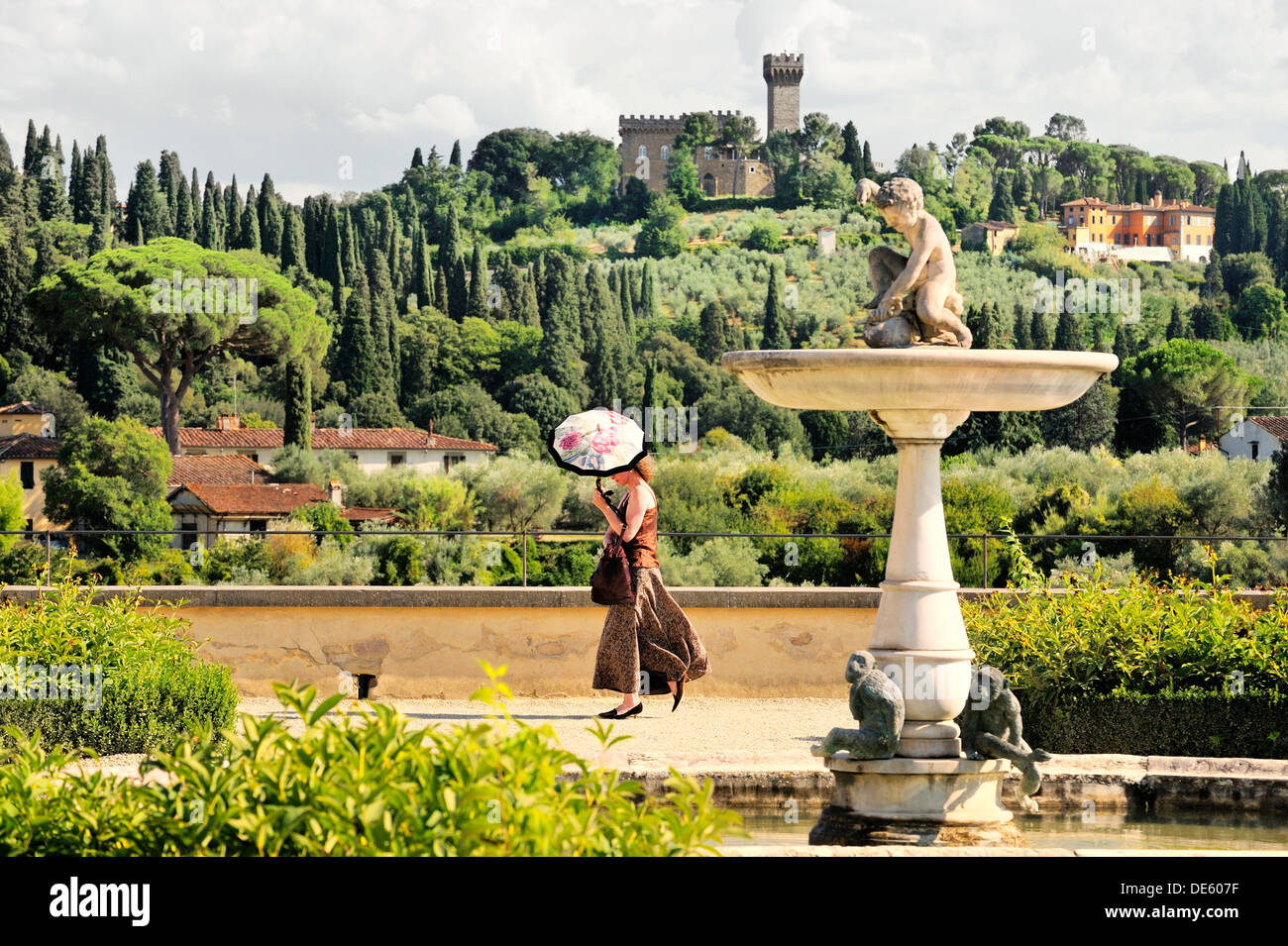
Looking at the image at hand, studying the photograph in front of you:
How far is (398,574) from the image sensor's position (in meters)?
32.0

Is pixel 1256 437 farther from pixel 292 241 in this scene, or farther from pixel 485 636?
pixel 485 636

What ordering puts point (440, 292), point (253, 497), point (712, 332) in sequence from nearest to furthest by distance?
point (253, 497)
point (440, 292)
point (712, 332)

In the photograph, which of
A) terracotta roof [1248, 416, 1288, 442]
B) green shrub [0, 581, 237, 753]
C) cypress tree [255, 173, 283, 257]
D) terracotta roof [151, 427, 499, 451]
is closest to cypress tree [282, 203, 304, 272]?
cypress tree [255, 173, 283, 257]

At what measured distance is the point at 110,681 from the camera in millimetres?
7047

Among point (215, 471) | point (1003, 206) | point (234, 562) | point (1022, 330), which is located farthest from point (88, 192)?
point (1003, 206)

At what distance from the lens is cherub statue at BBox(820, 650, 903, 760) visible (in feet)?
18.9

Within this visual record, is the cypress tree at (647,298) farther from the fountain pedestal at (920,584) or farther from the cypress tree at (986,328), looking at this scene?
the fountain pedestal at (920,584)

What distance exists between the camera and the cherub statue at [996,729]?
5965 mm

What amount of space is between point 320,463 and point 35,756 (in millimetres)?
53242

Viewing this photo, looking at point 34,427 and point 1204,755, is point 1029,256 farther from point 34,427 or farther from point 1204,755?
point 1204,755

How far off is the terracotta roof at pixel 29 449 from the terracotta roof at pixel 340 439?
510 centimetres

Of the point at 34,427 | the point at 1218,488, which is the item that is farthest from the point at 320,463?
the point at 1218,488

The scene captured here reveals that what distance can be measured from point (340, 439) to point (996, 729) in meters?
59.3
